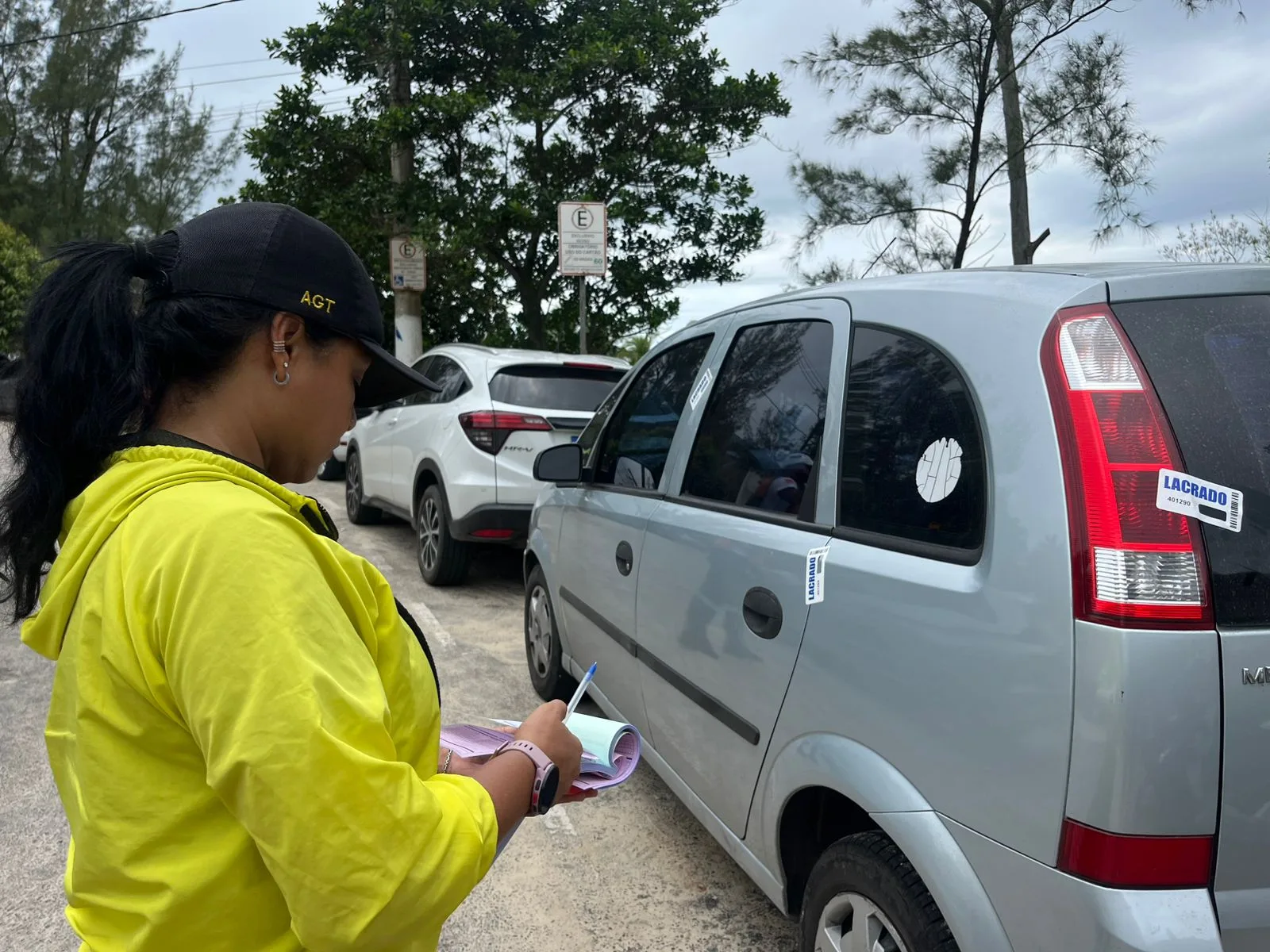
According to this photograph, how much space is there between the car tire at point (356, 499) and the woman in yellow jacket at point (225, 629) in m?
7.47

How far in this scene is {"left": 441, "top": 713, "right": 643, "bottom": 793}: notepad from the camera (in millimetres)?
1361

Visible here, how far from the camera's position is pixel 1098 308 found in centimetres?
157

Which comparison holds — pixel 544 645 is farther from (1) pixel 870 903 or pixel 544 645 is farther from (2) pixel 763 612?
(1) pixel 870 903

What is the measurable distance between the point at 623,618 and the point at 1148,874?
1874 mm

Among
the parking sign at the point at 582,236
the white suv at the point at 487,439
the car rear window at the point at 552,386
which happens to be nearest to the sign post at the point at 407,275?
the parking sign at the point at 582,236

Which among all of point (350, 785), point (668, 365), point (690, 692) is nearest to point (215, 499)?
point (350, 785)

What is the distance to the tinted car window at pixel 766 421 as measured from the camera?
227 centimetres

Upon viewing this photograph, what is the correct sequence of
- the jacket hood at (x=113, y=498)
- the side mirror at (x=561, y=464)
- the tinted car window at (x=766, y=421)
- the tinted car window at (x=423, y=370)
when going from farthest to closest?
the tinted car window at (x=423, y=370) → the side mirror at (x=561, y=464) → the tinted car window at (x=766, y=421) → the jacket hood at (x=113, y=498)

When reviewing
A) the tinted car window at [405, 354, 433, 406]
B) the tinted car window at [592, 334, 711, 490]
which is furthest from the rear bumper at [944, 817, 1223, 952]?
the tinted car window at [405, 354, 433, 406]

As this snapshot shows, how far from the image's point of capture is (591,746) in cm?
141

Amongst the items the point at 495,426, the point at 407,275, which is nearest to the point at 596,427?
the point at 495,426

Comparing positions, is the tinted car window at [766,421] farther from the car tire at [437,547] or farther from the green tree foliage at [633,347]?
the green tree foliage at [633,347]

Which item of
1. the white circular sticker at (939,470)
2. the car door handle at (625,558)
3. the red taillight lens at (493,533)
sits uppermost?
the white circular sticker at (939,470)

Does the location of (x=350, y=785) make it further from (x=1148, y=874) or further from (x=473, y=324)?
(x=473, y=324)
